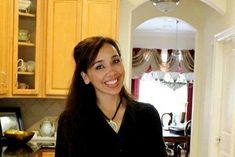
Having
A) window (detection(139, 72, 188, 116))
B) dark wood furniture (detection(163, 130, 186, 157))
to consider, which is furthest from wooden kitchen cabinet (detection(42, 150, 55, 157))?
window (detection(139, 72, 188, 116))

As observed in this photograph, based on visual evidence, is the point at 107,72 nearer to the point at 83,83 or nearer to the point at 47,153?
the point at 83,83

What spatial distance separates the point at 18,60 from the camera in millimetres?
3502

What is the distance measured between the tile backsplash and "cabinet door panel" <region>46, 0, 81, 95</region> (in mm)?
297

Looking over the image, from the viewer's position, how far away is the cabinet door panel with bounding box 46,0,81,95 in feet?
11.9

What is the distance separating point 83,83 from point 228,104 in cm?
301

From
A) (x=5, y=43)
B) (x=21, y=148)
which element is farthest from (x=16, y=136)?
(x=5, y=43)

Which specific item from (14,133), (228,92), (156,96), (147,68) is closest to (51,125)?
(14,133)

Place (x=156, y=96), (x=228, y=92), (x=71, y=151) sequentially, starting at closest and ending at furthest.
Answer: (x=71, y=151) → (x=228, y=92) → (x=156, y=96)

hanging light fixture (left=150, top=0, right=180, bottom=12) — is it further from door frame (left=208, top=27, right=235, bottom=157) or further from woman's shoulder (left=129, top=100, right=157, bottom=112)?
woman's shoulder (left=129, top=100, right=157, bottom=112)

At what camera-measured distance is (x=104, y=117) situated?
1.58 metres

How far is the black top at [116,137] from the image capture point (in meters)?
1.50

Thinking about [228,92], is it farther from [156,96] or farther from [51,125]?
[156,96]

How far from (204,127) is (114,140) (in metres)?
3.76

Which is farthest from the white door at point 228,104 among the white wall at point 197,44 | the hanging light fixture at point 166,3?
the hanging light fixture at point 166,3
